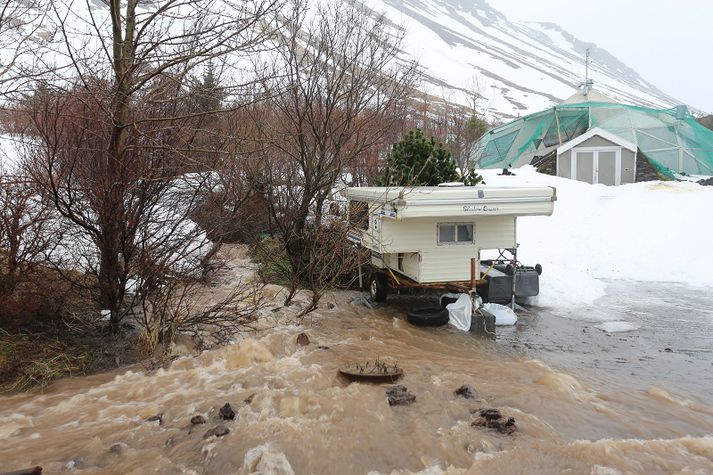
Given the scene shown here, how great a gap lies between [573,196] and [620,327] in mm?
13609

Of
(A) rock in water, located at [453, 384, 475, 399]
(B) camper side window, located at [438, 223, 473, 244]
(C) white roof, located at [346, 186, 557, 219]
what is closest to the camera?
(A) rock in water, located at [453, 384, 475, 399]

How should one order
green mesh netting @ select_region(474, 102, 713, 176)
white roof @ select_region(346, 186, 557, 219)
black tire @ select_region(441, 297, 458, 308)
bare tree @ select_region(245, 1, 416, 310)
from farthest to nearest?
1. green mesh netting @ select_region(474, 102, 713, 176)
2. bare tree @ select_region(245, 1, 416, 310)
3. black tire @ select_region(441, 297, 458, 308)
4. white roof @ select_region(346, 186, 557, 219)

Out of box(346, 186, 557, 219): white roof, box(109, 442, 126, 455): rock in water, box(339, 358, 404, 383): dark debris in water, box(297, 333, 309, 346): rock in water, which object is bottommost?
box(109, 442, 126, 455): rock in water

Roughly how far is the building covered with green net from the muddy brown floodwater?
1905 centimetres

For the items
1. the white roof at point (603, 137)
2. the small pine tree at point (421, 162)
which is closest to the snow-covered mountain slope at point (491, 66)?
the white roof at point (603, 137)

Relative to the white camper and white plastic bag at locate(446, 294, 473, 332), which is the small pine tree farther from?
white plastic bag at locate(446, 294, 473, 332)

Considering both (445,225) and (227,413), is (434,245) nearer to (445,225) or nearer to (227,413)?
(445,225)

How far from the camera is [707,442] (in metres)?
6.01

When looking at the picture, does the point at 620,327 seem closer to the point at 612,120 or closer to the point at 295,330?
the point at 295,330

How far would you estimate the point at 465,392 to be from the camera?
6910 millimetres

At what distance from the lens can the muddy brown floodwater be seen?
5.34m

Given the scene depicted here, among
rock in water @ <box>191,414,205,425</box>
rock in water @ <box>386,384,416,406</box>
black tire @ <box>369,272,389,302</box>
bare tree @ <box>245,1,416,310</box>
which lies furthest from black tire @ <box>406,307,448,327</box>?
rock in water @ <box>191,414,205,425</box>

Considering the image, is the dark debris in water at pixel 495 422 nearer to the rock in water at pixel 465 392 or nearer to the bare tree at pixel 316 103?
the rock in water at pixel 465 392

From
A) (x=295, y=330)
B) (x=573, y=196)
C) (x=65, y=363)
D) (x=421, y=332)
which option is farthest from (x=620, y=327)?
(x=573, y=196)
